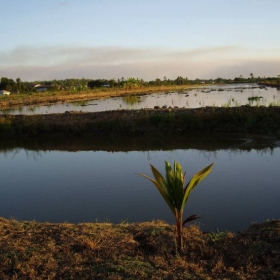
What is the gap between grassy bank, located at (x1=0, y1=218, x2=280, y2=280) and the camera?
2510 mm

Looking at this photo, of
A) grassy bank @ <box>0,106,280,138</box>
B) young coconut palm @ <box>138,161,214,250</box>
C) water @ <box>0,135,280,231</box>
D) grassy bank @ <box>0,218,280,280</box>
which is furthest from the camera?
grassy bank @ <box>0,106,280,138</box>

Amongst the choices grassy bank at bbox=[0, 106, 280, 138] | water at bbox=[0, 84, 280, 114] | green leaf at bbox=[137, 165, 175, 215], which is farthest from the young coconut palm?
water at bbox=[0, 84, 280, 114]

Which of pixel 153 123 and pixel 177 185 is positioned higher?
pixel 153 123

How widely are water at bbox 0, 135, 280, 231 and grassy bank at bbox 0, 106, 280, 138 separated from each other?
4.70 ft

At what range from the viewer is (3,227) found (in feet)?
12.5

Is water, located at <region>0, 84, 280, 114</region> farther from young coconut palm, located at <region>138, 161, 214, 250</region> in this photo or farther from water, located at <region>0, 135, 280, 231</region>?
young coconut palm, located at <region>138, 161, 214, 250</region>

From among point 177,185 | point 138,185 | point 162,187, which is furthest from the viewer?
point 138,185

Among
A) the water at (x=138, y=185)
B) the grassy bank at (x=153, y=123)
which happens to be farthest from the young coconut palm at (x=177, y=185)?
the grassy bank at (x=153, y=123)

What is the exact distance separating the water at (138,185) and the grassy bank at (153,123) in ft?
4.70

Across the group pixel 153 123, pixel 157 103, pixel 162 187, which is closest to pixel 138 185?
pixel 162 187

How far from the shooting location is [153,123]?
1282 centimetres

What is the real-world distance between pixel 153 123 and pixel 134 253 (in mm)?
10038

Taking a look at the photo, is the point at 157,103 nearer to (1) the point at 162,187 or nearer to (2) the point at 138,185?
(2) the point at 138,185

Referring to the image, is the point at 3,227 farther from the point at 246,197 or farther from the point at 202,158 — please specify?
the point at 202,158
